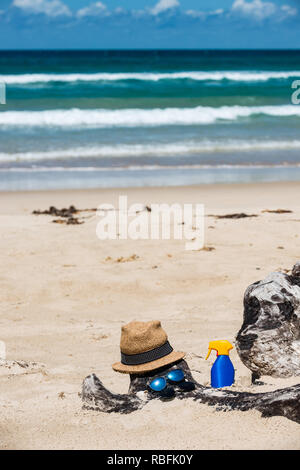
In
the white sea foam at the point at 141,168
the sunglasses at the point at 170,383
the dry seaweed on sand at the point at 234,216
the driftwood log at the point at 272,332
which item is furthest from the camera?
the white sea foam at the point at 141,168

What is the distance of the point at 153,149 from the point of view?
1605 cm

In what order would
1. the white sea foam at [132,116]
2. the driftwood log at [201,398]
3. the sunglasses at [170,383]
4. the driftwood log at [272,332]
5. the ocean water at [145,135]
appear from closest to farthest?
the driftwood log at [201,398]
the sunglasses at [170,383]
the driftwood log at [272,332]
the ocean water at [145,135]
the white sea foam at [132,116]

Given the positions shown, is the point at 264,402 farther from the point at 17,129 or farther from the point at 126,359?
the point at 17,129

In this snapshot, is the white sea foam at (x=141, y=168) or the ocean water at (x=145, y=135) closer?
the ocean water at (x=145, y=135)

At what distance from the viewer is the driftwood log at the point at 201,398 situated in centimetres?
340

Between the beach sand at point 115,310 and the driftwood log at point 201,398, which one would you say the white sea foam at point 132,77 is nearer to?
the beach sand at point 115,310

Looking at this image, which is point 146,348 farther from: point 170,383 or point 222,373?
point 222,373

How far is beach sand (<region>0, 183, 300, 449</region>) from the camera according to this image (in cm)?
342

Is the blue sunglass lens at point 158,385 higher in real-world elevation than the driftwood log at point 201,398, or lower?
higher

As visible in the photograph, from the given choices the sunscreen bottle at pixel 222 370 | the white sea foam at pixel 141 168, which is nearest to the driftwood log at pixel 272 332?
the sunscreen bottle at pixel 222 370

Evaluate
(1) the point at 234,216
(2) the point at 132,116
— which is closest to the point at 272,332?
(1) the point at 234,216

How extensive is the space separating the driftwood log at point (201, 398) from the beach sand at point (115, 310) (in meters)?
0.05

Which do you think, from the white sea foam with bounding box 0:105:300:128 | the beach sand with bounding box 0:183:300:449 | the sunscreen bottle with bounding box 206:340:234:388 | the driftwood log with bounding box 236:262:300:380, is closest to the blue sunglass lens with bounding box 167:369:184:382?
the beach sand with bounding box 0:183:300:449

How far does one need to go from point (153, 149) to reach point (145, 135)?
2.20 m
